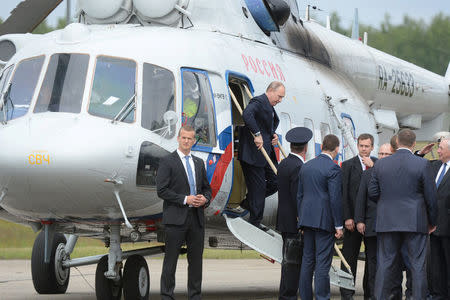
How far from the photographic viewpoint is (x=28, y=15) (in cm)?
1456

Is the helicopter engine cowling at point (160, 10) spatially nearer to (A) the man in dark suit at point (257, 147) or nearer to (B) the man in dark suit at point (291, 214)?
(A) the man in dark suit at point (257, 147)

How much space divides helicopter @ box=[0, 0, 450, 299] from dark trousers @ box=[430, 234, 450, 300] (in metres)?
1.03

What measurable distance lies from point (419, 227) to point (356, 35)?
34.2 ft

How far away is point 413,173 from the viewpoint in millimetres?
9594

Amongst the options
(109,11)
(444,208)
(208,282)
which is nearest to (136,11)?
(109,11)

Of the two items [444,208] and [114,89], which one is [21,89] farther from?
[444,208]

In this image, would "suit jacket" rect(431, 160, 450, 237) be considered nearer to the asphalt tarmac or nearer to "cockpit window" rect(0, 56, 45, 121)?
the asphalt tarmac

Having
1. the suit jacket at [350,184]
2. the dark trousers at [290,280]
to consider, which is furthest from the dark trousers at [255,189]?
the suit jacket at [350,184]

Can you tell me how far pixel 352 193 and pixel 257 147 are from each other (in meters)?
1.34

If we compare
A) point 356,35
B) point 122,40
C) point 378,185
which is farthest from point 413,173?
point 356,35

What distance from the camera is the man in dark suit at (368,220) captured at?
35.1 feet

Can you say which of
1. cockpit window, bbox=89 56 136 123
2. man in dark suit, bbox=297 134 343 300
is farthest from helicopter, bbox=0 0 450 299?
man in dark suit, bbox=297 134 343 300

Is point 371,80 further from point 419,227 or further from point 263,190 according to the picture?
point 419,227

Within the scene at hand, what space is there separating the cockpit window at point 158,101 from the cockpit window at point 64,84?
70 cm
